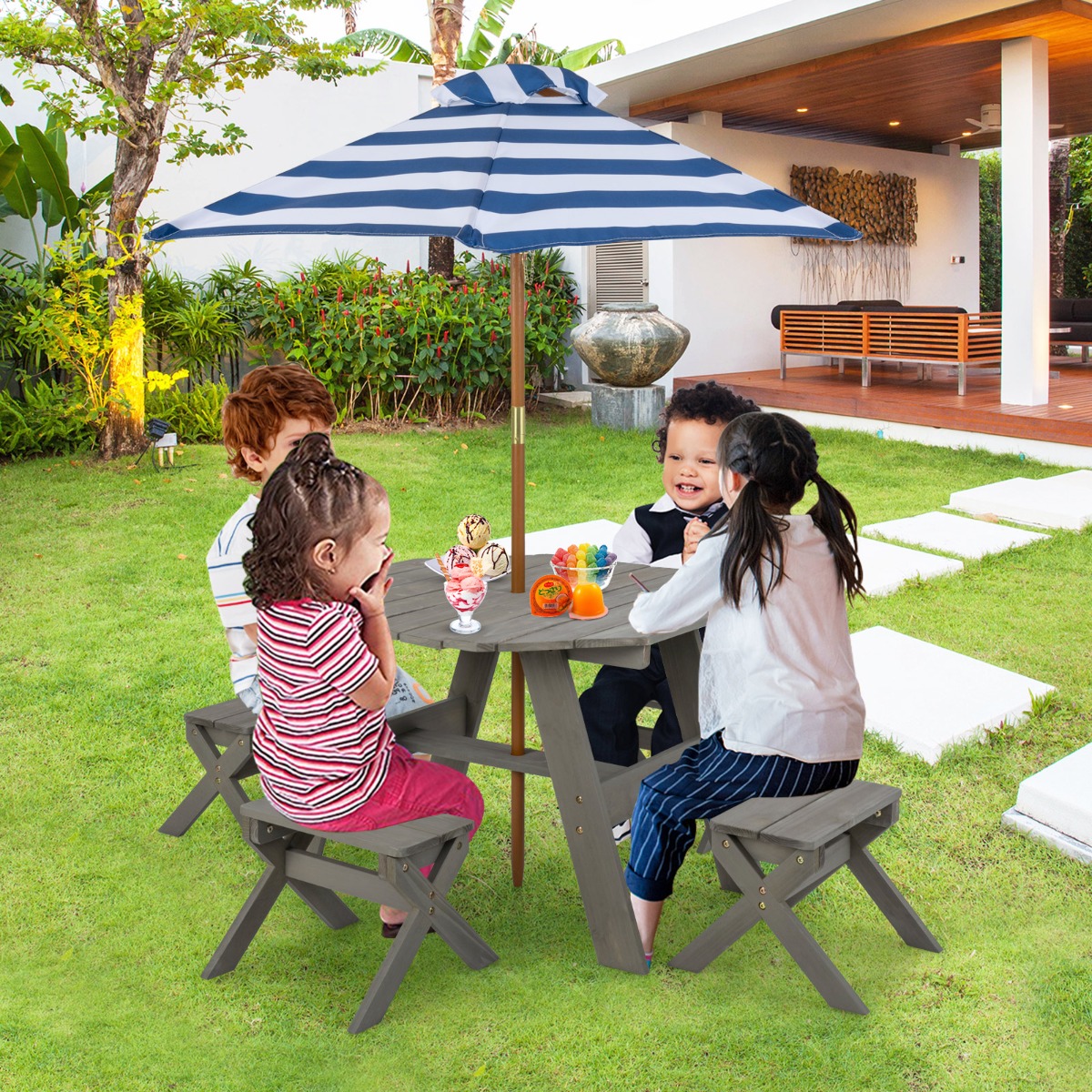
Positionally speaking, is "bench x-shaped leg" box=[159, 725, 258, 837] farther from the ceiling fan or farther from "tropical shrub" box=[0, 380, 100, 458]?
the ceiling fan

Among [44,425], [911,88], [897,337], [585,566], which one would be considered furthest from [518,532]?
[911,88]

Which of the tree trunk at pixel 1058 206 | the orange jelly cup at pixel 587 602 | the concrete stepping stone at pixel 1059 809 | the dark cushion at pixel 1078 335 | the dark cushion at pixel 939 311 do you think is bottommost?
the concrete stepping stone at pixel 1059 809

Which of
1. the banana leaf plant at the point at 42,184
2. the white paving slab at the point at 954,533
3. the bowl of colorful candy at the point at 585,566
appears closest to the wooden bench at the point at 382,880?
the bowl of colorful candy at the point at 585,566

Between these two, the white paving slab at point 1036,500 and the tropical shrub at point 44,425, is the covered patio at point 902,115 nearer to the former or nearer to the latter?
the white paving slab at point 1036,500

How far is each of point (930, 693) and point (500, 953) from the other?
2110 millimetres

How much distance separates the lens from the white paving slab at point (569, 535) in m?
6.52

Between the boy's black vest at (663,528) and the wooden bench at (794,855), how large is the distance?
40.6 inches

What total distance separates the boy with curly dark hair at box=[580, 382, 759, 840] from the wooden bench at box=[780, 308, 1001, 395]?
8.03 meters

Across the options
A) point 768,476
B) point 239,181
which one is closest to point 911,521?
point 768,476

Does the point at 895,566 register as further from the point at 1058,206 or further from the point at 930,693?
the point at 1058,206

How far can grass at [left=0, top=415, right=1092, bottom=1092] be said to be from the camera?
2.35 meters

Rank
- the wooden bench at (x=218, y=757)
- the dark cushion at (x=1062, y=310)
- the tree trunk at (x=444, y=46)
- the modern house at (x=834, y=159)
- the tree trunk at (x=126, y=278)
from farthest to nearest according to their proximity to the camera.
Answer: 1. the dark cushion at (x=1062, y=310)
2. the tree trunk at (x=444, y=46)
3. the modern house at (x=834, y=159)
4. the tree trunk at (x=126, y=278)
5. the wooden bench at (x=218, y=757)

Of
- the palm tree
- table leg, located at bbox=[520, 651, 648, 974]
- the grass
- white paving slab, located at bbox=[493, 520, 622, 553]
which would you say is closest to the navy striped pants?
table leg, located at bbox=[520, 651, 648, 974]

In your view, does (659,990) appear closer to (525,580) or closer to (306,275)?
(525,580)
